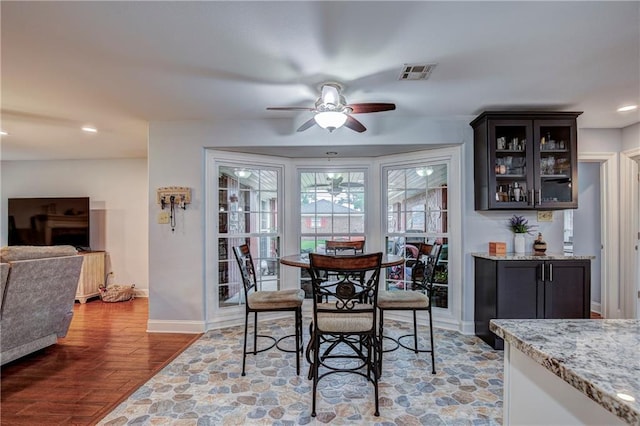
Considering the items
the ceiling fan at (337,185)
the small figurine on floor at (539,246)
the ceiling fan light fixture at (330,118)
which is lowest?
the small figurine on floor at (539,246)

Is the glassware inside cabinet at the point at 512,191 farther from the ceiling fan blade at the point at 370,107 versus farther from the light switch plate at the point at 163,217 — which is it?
the light switch plate at the point at 163,217

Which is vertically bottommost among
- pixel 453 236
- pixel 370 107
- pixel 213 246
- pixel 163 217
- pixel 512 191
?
pixel 213 246

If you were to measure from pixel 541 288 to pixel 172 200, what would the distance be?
4023 millimetres

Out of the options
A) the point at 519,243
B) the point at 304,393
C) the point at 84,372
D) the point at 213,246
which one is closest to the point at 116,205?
the point at 213,246

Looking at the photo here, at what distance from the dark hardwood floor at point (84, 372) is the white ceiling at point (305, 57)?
8.04ft

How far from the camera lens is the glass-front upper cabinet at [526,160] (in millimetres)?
3205

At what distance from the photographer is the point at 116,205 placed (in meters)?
5.50

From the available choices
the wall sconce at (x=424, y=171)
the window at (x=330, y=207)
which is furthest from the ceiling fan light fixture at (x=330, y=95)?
the wall sconce at (x=424, y=171)

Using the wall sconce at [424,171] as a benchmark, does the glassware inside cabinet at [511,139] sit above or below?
above

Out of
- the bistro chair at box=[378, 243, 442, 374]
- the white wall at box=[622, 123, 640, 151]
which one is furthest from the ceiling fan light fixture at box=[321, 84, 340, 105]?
the white wall at box=[622, 123, 640, 151]

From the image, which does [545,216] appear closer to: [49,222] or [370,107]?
[370,107]

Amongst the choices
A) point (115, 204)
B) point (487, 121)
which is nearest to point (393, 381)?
point (487, 121)

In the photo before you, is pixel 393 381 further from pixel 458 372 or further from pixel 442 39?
pixel 442 39

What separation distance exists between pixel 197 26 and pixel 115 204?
477 cm
